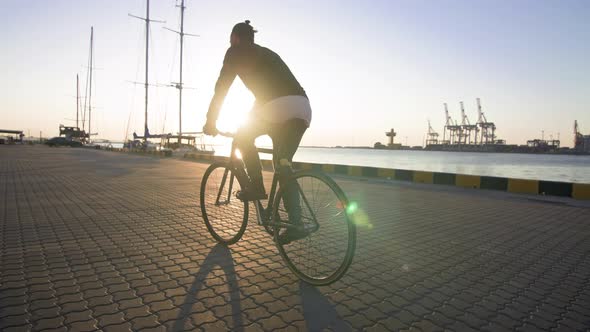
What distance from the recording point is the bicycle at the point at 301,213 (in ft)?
8.35

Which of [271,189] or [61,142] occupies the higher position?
[61,142]

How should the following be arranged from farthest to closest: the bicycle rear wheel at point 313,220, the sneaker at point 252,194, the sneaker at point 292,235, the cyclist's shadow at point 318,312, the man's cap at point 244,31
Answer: the sneaker at point 252,194 → the man's cap at point 244,31 → the sneaker at point 292,235 → the bicycle rear wheel at point 313,220 → the cyclist's shadow at point 318,312

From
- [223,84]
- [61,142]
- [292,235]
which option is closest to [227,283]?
[292,235]

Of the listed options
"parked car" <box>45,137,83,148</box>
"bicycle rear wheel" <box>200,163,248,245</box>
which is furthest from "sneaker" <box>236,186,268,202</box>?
"parked car" <box>45,137,83,148</box>

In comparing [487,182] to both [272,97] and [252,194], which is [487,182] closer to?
[252,194]

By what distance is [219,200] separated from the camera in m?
3.92

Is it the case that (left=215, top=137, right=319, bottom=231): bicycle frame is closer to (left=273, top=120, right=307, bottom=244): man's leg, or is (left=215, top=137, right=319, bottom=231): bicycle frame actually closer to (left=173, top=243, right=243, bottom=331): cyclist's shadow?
(left=273, top=120, right=307, bottom=244): man's leg

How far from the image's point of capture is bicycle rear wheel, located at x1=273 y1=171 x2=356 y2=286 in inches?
97.1

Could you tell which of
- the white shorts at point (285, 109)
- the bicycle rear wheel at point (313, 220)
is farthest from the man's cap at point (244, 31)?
the bicycle rear wheel at point (313, 220)

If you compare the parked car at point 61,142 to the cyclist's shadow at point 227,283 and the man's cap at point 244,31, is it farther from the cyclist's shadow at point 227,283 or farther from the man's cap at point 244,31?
the man's cap at point 244,31

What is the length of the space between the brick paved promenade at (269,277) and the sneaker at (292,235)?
315 mm

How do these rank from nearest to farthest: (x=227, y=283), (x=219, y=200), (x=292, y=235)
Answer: (x=227, y=283) → (x=292, y=235) → (x=219, y=200)

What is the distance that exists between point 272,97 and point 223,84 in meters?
0.49

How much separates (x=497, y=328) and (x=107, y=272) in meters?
2.84
